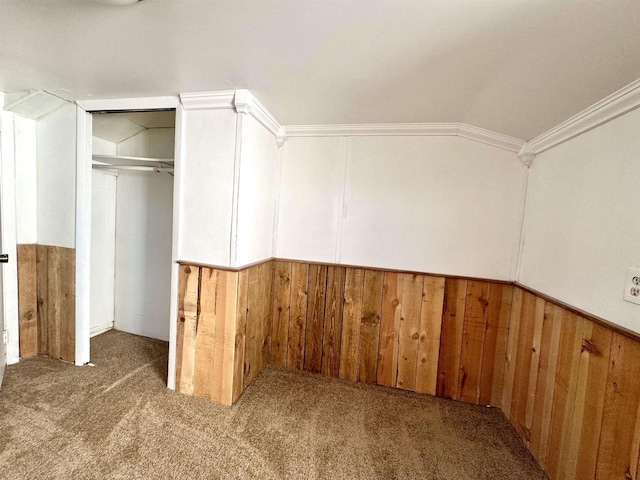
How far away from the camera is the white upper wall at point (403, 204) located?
1917 millimetres

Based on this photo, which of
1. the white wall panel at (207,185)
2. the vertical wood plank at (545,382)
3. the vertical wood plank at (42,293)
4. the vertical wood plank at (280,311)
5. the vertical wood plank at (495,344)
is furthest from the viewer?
the vertical wood plank at (280,311)

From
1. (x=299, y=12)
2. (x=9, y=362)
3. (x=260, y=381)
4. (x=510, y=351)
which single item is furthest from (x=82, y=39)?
(x=510, y=351)

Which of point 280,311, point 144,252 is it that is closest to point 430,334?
point 280,311

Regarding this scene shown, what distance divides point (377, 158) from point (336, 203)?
18.1 inches

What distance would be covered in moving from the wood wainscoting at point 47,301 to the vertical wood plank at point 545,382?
3.15 meters

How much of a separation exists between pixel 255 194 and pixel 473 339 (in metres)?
1.87

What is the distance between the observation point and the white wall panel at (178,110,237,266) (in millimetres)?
1688

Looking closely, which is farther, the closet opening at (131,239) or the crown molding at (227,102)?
the closet opening at (131,239)

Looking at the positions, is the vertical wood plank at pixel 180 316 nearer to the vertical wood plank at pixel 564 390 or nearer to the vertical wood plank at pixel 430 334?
the vertical wood plank at pixel 430 334

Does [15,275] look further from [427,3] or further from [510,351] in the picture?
[510,351]

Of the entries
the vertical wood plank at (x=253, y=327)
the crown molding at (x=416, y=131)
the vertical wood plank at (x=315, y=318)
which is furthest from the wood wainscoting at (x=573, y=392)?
the vertical wood plank at (x=253, y=327)

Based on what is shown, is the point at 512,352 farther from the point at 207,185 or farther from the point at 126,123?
the point at 126,123

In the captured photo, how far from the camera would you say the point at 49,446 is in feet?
4.46

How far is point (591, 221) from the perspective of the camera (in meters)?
1.29
